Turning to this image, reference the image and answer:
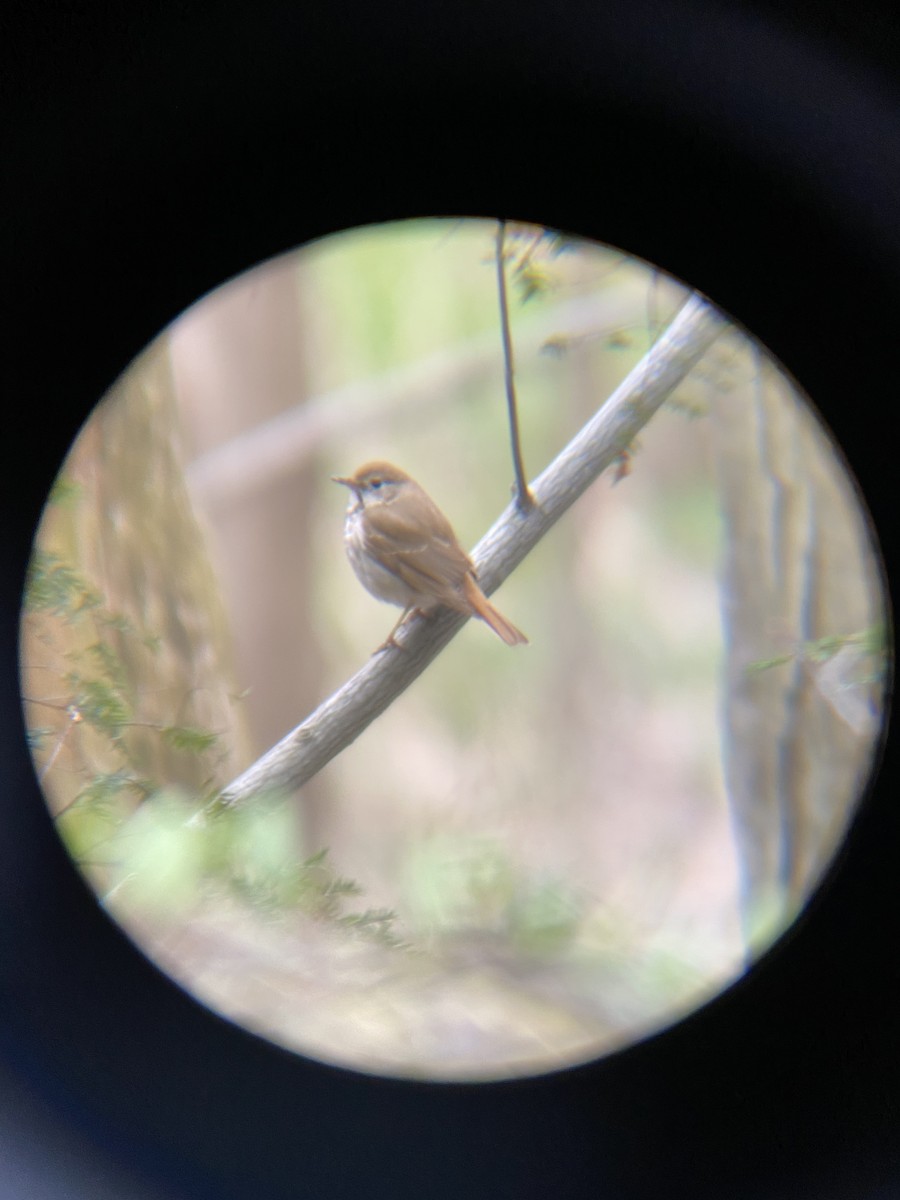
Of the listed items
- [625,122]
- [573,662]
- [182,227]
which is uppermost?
[182,227]

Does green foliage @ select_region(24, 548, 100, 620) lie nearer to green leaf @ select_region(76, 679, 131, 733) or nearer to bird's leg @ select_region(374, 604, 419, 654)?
green leaf @ select_region(76, 679, 131, 733)

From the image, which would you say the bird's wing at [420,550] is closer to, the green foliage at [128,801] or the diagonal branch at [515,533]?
the diagonal branch at [515,533]

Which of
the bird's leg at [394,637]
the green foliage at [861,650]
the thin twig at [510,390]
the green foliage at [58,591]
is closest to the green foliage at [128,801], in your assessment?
the green foliage at [58,591]

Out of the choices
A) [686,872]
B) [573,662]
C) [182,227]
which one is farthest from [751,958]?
[573,662]

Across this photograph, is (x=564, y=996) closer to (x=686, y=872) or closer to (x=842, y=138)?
(x=686, y=872)

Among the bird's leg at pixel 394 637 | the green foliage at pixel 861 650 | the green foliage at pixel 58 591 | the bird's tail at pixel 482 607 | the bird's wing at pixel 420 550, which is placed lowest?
the green foliage at pixel 861 650

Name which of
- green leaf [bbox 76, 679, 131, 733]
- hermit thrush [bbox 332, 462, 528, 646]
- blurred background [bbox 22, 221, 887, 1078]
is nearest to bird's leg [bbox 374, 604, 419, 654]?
hermit thrush [bbox 332, 462, 528, 646]
